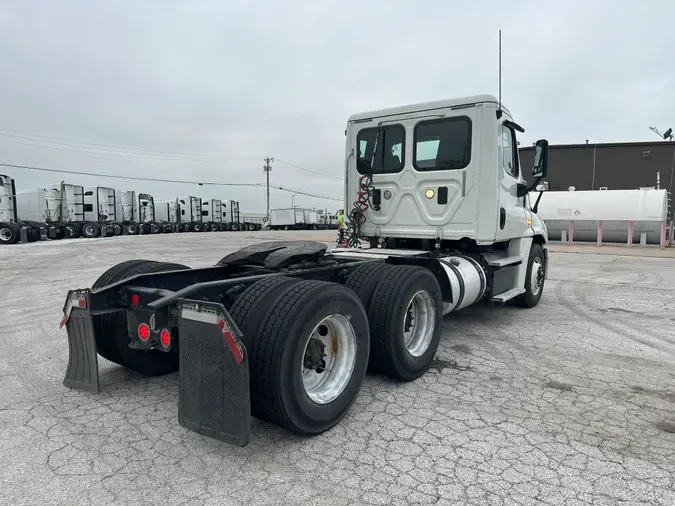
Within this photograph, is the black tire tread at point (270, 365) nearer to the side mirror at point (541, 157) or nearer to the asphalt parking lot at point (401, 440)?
the asphalt parking lot at point (401, 440)

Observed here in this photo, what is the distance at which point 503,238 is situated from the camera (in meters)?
5.84

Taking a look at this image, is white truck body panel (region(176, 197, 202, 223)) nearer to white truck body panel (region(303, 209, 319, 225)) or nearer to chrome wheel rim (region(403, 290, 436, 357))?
white truck body panel (region(303, 209, 319, 225))

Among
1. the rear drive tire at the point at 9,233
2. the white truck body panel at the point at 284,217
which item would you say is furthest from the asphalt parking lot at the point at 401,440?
the white truck body panel at the point at 284,217

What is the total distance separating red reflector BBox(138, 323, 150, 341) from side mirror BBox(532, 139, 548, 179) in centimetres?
523

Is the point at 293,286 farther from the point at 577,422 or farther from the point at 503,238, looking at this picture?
the point at 503,238

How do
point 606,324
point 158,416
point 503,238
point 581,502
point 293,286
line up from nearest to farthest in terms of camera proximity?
point 581,502 < point 293,286 < point 158,416 < point 503,238 < point 606,324

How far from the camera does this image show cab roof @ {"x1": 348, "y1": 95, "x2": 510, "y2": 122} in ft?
17.9

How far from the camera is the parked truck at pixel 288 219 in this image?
5988cm

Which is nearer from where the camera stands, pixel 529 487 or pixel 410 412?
pixel 529 487

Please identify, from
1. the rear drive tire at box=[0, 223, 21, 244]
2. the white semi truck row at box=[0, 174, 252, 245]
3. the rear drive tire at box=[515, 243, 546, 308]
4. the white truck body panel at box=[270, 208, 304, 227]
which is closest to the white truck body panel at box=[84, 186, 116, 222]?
the white semi truck row at box=[0, 174, 252, 245]

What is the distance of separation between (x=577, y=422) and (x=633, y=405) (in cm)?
69

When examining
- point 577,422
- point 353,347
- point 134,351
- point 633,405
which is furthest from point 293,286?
point 633,405

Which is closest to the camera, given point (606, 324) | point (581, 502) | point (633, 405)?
point (581, 502)

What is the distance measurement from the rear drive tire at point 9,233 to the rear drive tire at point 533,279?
84.6ft
